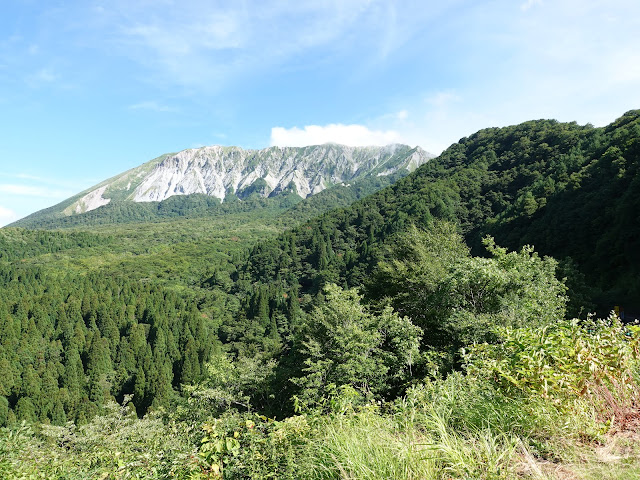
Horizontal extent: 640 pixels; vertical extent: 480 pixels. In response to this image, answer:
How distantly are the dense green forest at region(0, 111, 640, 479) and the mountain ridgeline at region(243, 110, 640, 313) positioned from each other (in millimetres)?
396

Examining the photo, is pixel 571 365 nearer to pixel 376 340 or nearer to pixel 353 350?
pixel 353 350

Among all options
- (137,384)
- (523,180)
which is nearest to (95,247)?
(137,384)

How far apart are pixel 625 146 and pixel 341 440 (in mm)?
59734

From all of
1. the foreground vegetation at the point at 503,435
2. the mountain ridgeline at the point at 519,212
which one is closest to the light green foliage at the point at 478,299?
the foreground vegetation at the point at 503,435

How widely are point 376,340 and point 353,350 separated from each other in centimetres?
151

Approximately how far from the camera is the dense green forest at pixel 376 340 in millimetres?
3570

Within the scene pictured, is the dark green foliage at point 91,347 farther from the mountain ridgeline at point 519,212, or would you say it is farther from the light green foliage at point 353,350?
the light green foliage at point 353,350

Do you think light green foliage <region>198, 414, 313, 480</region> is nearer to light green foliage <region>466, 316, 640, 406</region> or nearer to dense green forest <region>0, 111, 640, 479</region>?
dense green forest <region>0, 111, 640, 479</region>

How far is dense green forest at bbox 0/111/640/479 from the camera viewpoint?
357cm

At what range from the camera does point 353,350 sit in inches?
516

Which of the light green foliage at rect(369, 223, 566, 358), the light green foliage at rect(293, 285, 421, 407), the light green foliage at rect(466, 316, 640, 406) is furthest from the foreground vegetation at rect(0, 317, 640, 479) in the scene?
the light green foliage at rect(293, 285, 421, 407)

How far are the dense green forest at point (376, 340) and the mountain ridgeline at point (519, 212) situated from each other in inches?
15.6

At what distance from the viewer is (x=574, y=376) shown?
3545mm

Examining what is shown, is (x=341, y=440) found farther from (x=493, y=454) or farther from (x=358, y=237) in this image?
(x=358, y=237)
